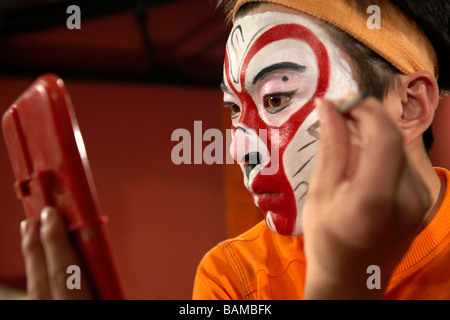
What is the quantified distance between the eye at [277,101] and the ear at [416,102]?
183mm

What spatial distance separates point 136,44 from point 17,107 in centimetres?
284

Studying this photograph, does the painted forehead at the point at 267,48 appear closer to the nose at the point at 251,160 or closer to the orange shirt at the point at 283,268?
the nose at the point at 251,160

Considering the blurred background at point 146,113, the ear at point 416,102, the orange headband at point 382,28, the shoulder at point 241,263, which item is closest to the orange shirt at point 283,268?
the shoulder at point 241,263

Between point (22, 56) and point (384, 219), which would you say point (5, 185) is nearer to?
point (22, 56)

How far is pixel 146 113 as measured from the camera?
3.42 m

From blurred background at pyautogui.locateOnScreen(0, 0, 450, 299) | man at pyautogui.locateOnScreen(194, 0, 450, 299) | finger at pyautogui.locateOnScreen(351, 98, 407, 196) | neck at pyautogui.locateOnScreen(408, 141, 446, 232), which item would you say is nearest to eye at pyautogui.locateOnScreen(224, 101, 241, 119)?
man at pyautogui.locateOnScreen(194, 0, 450, 299)

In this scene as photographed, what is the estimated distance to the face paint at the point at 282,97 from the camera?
0.79 meters

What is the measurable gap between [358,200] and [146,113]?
118 inches

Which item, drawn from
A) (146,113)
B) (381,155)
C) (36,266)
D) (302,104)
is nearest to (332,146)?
(381,155)

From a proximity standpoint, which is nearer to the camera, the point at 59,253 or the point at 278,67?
the point at 59,253

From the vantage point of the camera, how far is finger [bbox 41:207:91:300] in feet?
1.99

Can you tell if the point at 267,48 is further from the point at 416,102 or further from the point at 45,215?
the point at 45,215

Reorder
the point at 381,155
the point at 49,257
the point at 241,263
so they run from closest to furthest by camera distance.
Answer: the point at 381,155
the point at 49,257
the point at 241,263

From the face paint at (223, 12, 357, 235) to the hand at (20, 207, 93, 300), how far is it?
0.33m
